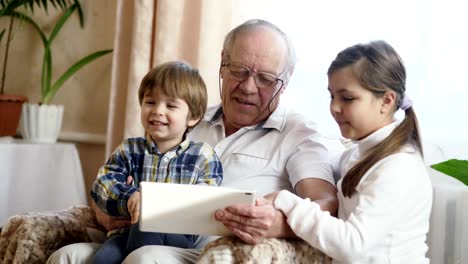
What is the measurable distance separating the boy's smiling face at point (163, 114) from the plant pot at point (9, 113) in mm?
1274

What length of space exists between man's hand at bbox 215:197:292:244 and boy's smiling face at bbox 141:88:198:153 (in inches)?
13.4

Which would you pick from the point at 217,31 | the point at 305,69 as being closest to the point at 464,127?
the point at 305,69

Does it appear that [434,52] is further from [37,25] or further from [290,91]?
[37,25]

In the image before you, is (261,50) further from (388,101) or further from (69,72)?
(69,72)

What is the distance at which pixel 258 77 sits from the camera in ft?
5.98

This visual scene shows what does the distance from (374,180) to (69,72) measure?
186 centimetres

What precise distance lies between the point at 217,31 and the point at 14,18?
1.20m

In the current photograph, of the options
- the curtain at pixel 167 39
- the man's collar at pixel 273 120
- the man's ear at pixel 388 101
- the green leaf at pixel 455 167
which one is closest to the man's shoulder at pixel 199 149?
the man's collar at pixel 273 120

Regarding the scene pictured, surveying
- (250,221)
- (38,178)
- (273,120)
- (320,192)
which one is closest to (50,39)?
(38,178)

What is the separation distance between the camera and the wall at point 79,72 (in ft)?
9.50

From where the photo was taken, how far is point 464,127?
2.15 metres

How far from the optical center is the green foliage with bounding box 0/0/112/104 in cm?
276

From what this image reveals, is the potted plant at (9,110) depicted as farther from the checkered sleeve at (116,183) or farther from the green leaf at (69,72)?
the checkered sleeve at (116,183)

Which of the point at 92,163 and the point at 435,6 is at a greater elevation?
the point at 435,6
